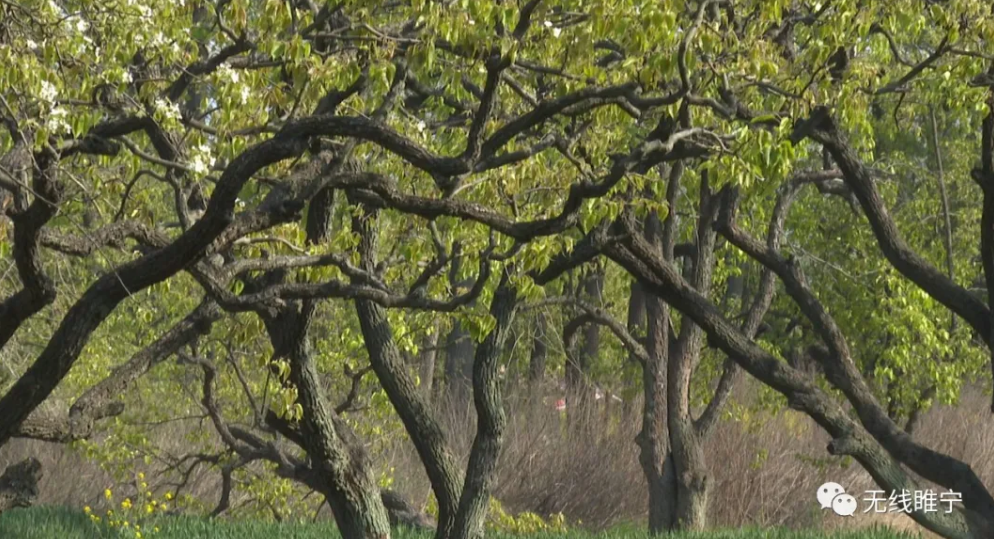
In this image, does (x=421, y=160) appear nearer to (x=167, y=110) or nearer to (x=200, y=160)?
(x=200, y=160)

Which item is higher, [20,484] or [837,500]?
[837,500]

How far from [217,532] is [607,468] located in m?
9.52

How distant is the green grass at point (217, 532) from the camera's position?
12.0 metres

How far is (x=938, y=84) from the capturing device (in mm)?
11539

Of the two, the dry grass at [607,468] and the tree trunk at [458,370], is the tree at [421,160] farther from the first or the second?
the tree trunk at [458,370]

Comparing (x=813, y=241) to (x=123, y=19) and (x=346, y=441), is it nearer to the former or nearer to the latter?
(x=346, y=441)

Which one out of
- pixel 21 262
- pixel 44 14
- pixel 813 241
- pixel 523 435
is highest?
pixel 813 241

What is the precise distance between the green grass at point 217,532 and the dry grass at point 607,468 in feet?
19.4

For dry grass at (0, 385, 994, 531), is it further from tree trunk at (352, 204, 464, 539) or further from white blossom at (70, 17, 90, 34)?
white blossom at (70, 17, 90, 34)

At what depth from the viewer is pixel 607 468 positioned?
20.6 m

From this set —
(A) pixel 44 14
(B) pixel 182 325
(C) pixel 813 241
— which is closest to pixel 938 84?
(B) pixel 182 325

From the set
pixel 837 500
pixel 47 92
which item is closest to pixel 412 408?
pixel 47 92

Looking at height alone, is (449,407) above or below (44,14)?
above

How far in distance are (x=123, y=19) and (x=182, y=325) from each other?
2.34m
